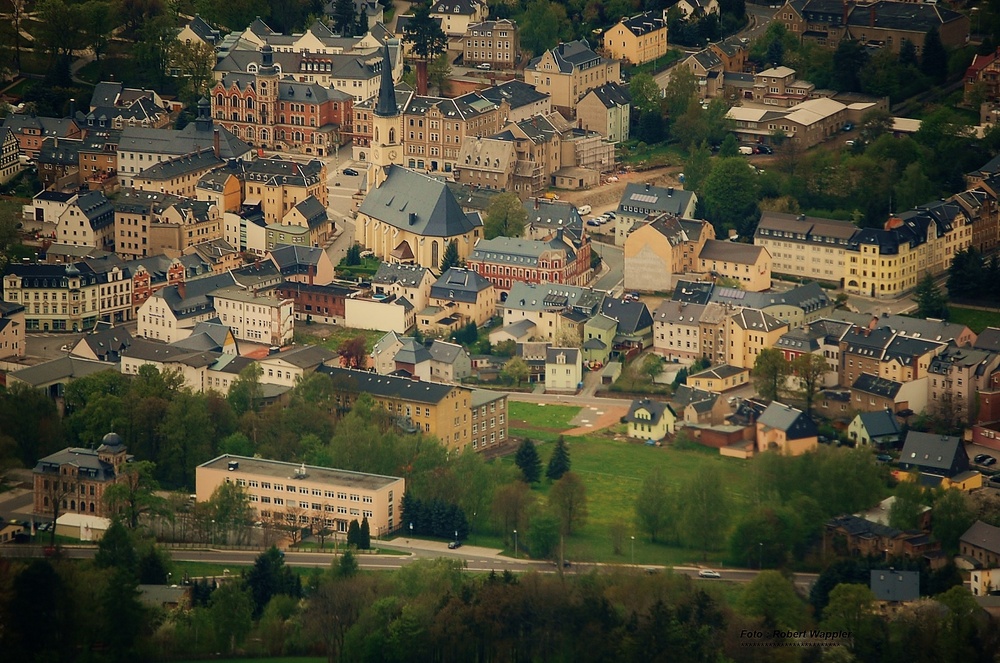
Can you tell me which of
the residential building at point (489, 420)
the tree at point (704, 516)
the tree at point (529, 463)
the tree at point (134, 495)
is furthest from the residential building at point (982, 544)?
the tree at point (134, 495)

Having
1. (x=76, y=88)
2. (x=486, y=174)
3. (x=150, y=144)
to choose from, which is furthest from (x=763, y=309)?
(x=76, y=88)

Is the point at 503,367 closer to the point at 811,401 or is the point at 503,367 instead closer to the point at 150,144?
the point at 811,401

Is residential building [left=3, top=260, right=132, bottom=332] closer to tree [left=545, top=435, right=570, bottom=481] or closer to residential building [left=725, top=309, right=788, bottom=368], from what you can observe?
tree [left=545, top=435, right=570, bottom=481]

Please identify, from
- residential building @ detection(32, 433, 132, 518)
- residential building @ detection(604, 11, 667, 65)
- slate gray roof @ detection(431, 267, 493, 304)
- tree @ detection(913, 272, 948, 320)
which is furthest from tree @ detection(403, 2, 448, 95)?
residential building @ detection(32, 433, 132, 518)

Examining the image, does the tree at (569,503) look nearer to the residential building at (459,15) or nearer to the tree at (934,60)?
the tree at (934,60)

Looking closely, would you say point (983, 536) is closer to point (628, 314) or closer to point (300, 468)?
point (628, 314)

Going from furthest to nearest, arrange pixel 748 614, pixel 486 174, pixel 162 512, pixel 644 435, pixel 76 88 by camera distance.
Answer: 1. pixel 76 88
2. pixel 486 174
3. pixel 644 435
4. pixel 162 512
5. pixel 748 614

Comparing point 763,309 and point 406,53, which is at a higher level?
point 406,53
